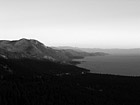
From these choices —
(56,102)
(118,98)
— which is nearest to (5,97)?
(56,102)

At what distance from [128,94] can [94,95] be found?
26.3 meters

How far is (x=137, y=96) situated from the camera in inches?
4663

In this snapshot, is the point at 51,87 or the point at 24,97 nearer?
the point at 24,97

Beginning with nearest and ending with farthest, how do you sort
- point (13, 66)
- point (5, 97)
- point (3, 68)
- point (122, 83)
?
1. point (5, 97)
2. point (122, 83)
3. point (3, 68)
4. point (13, 66)

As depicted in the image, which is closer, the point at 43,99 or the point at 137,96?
the point at 43,99

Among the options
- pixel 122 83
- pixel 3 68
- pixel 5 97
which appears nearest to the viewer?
pixel 5 97

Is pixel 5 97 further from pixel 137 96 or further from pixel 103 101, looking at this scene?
pixel 137 96

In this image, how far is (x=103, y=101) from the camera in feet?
348

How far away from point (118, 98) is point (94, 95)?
656 inches

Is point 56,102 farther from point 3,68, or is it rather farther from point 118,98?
point 3,68

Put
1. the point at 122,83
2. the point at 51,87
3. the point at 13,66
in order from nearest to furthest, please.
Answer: the point at 51,87 → the point at 122,83 → the point at 13,66

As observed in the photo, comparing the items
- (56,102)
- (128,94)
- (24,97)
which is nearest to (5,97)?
(24,97)

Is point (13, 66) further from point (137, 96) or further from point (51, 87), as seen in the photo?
point (137, 96)

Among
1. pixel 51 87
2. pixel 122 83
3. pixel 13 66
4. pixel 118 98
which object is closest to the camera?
pixel 118 98
